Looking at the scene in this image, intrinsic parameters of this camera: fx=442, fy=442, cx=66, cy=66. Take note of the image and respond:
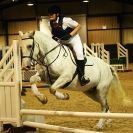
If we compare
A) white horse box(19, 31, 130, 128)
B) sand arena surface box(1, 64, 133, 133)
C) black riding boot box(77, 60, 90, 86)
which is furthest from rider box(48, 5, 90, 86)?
sand arena surface box(1, 64, 133, 133)

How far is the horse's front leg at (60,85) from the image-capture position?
5766 millimetres

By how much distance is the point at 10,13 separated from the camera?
29891 millimetres

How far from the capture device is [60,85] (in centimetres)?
590

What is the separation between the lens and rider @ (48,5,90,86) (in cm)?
617

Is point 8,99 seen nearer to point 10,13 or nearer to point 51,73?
point 51,73

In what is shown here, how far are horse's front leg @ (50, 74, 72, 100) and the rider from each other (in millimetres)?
401

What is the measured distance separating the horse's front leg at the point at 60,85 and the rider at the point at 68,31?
1.32 ft

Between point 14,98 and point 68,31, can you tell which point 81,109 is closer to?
point 68,31

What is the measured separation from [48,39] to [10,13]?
79.3 feet

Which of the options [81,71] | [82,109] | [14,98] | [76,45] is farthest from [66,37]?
[82,109]

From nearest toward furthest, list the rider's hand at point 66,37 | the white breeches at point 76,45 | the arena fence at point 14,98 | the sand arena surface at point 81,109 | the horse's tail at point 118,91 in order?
1. the arena fence at point 14,98
2. the rider's hand at point 66,37
3. the white breeches at point 76,45
4. the sand arena surface at point 81,109
5. the horse's tail at point 118,91

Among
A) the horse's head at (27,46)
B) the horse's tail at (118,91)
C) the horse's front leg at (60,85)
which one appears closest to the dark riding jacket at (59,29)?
the horse's head at (27,46)

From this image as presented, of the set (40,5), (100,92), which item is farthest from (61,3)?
(100,92)

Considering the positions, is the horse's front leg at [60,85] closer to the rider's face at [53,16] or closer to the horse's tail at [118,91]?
the rider's face at [53,16]
